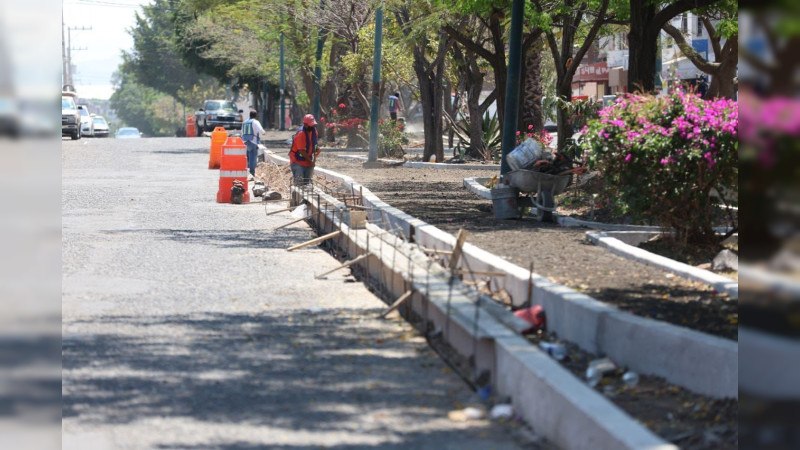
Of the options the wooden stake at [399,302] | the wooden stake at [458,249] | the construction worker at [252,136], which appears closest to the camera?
the wooden stake at [399,302]

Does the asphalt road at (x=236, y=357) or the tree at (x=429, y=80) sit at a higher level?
the tree at (x=429, y=80)

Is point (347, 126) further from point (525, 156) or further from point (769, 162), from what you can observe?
point (769, 162)

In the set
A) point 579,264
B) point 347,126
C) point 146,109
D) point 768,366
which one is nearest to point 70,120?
point 347,126

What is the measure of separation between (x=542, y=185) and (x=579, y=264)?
4264 mm

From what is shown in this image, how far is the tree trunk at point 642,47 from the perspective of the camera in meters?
15.5

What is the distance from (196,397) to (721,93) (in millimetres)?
21971

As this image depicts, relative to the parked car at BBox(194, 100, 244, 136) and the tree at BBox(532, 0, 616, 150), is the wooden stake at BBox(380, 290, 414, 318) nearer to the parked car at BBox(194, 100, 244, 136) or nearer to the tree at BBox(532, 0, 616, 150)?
the tree at BBox(532, 0, 616, 150)

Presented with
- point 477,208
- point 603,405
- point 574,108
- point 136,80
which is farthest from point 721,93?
point 136,80

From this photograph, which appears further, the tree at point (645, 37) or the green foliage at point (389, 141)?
the green foliage at point (389, 141)

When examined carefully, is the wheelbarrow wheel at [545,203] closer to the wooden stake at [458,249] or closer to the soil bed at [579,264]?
the soil bed at [579,264]

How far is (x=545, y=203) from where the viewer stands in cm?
1415

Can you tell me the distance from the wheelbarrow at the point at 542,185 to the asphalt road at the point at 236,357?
288 centimetres

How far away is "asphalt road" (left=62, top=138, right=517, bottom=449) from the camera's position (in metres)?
5.53

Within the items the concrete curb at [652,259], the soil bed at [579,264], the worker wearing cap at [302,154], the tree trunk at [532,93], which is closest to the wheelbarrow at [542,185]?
the soil bed at [579,264]
